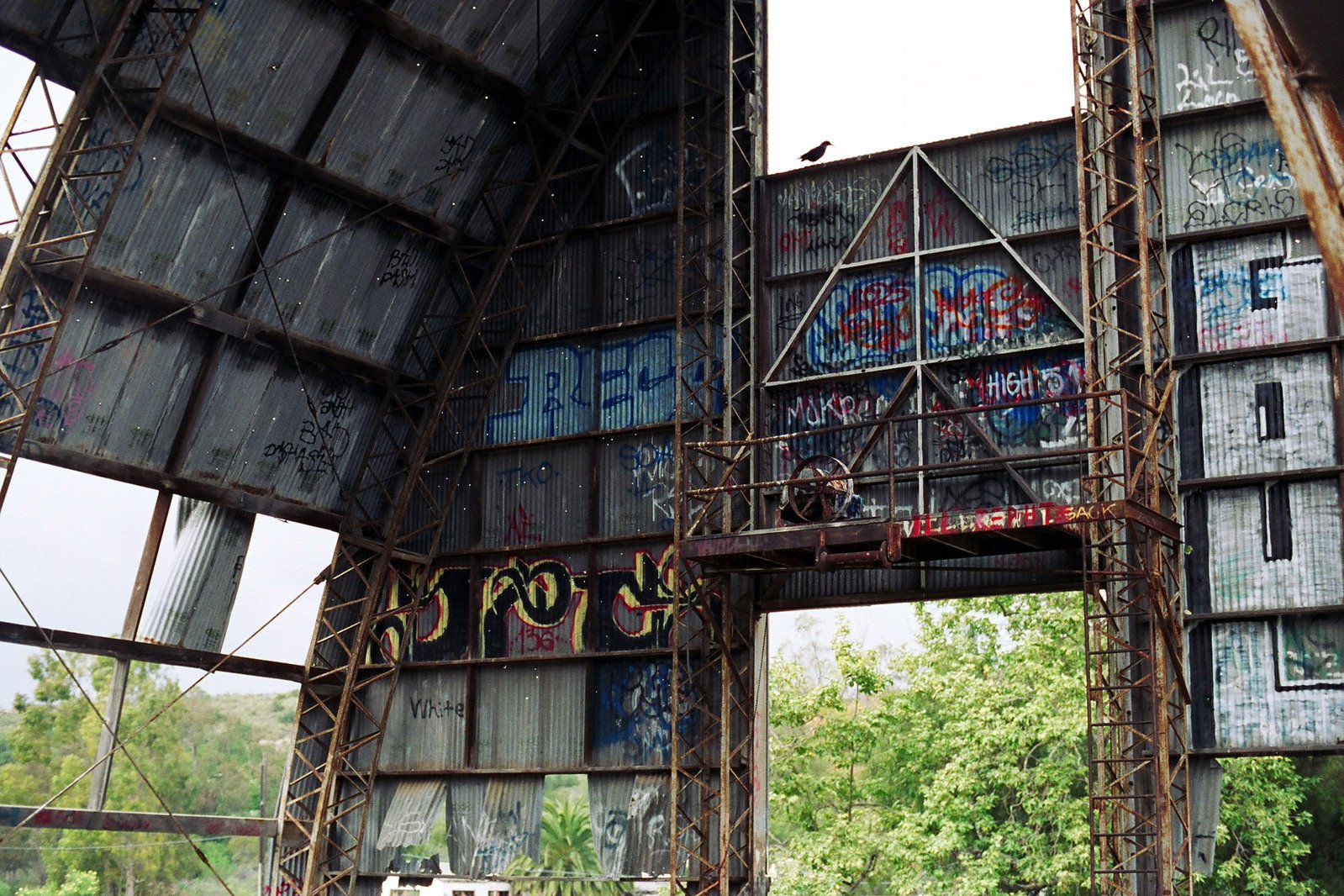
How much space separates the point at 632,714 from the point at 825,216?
27.7 feet

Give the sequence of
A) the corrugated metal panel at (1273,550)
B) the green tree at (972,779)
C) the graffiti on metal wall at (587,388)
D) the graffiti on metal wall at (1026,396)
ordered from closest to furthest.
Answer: the corrugated metal panel at (1273,550), the graffiti on metal wall at (1026,396), the graffiti on metal wall at (587,388), the green tree at (972,779)

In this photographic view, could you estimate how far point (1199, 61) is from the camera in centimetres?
1917

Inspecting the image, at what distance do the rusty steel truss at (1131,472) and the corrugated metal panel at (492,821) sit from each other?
8.94 metres

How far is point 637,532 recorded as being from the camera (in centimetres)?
2225

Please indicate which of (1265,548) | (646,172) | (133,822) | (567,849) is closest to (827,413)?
(646,172)

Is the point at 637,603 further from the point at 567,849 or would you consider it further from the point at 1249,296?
the point at 567,849

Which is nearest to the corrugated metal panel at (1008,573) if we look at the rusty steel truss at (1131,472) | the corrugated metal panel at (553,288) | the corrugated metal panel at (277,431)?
the rusty steel truss at (1131,472)

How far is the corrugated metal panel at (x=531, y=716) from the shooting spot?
72.7 feet

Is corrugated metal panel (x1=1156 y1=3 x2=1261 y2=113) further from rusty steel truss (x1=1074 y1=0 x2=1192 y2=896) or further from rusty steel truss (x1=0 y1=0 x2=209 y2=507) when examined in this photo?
rusty steel truss (x1=0 y1=0 x2=209 y2=507)

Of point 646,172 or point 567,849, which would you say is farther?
point 567,849

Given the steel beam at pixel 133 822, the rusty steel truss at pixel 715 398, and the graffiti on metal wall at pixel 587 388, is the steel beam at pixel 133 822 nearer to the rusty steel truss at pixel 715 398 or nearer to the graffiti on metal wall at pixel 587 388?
the rusty steel truss at pixel 715 398

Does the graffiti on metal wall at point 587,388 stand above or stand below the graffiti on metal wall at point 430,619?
above

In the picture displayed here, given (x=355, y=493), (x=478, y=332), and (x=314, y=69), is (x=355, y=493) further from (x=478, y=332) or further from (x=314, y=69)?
(x=314, y=69)

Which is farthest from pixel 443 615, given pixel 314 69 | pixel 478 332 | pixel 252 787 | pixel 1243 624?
pixel 252 787
